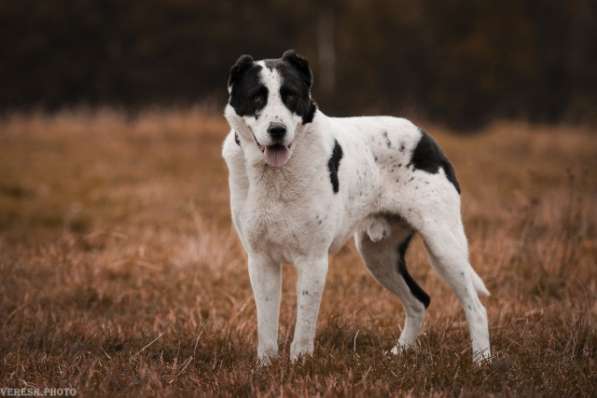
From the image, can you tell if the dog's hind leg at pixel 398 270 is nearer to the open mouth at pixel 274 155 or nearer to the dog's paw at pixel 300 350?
the dog's paw at pixel 300 350

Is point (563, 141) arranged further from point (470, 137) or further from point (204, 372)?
point (204, 372)

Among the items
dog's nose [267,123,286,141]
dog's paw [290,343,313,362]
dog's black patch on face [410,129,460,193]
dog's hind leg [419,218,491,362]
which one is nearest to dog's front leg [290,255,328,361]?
dog's paw [290,343,313,362]

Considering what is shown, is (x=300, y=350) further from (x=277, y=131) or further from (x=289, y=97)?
(x=289, y=97)

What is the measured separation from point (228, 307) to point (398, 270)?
1406 millimetres

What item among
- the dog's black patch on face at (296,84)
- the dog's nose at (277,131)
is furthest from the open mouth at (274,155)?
the dog's black patch on face at (296,84)

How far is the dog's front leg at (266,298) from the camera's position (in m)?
4.41

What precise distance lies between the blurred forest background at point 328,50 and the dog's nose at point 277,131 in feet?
82.2

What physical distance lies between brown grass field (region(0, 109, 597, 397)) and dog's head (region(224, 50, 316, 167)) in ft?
3.99

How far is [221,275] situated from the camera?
22.0 feet

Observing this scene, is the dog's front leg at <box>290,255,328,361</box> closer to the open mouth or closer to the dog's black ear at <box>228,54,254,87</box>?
the open mouth

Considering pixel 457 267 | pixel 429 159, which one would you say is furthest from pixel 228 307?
pixel 429 159

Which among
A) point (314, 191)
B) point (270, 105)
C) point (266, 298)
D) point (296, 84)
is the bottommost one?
point (266, 298)

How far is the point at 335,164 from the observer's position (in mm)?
4422

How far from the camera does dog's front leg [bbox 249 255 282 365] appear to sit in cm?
441
